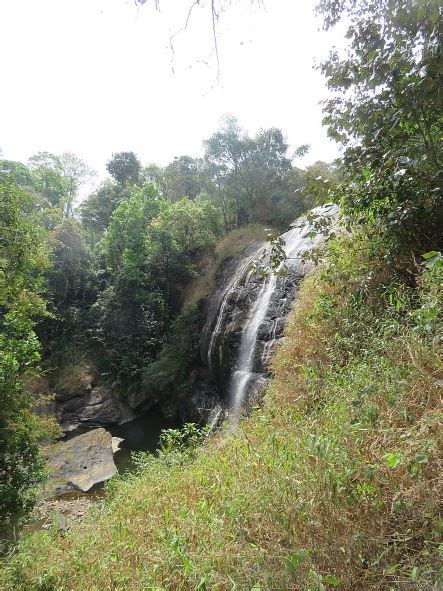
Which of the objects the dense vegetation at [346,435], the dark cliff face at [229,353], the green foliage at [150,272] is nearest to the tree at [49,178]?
the green foliage at [150,272]

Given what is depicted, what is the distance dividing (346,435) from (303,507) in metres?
0.69

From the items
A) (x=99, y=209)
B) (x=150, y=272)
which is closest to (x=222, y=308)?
(x=150, y=272)

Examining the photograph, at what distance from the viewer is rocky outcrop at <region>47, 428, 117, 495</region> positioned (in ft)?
32.8

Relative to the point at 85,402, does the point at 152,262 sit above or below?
above

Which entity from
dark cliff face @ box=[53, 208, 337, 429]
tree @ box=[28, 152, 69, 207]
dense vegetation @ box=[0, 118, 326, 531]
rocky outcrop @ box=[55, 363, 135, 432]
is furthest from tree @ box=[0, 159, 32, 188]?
dark cliff face @ box=[53, 208, 337, 429]

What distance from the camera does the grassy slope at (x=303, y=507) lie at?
219cm

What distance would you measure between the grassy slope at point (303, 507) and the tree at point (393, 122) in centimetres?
98

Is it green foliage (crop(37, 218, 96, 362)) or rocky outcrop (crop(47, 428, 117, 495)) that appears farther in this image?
green foliage (crop(37, 218, 96, 362))

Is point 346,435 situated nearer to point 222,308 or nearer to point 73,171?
point 222,308

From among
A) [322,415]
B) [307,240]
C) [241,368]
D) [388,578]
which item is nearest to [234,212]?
[307,240]

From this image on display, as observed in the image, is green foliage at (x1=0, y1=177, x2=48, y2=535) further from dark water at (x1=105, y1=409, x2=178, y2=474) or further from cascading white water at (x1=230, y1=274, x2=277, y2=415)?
cascading white water at (x1=230, y1=274, x2=277, y2=415)

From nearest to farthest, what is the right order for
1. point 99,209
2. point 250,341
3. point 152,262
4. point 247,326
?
point 250,341 → point 247,326 → point 152,262 → point 99,209

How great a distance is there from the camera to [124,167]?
26906mm

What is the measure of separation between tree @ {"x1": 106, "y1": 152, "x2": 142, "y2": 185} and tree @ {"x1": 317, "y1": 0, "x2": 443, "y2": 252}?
2435cm
